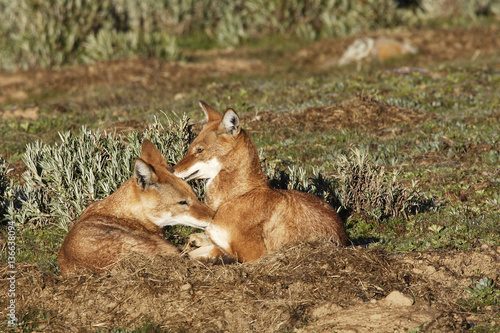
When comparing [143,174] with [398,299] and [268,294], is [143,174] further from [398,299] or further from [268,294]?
[398,299]

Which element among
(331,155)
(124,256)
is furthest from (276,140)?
(124,256)

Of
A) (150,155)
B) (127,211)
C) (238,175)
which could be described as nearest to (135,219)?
(127,211)

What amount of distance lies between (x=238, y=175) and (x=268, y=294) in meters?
1.56

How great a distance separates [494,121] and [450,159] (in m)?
2.58

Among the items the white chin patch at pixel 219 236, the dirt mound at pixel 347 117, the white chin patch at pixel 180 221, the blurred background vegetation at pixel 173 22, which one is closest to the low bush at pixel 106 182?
the white chin patch at pixel 180 221

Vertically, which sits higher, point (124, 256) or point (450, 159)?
point (124, 256)

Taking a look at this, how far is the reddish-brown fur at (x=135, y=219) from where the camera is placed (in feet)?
19.7

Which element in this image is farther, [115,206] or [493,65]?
[493,65]

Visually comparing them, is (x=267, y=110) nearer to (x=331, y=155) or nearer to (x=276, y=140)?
(x=276, y=140)

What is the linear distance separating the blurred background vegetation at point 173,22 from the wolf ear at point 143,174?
13963 millimetres

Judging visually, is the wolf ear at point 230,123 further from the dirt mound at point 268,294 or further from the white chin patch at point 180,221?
the dirt mound at point 268,294

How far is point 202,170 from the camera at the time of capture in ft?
21.5

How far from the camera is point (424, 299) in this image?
18.4ft

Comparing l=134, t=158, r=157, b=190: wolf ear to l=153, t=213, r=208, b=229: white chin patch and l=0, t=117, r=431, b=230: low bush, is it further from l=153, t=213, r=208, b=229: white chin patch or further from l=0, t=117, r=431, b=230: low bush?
l=0, t=117, r=431, b=230: low bush
